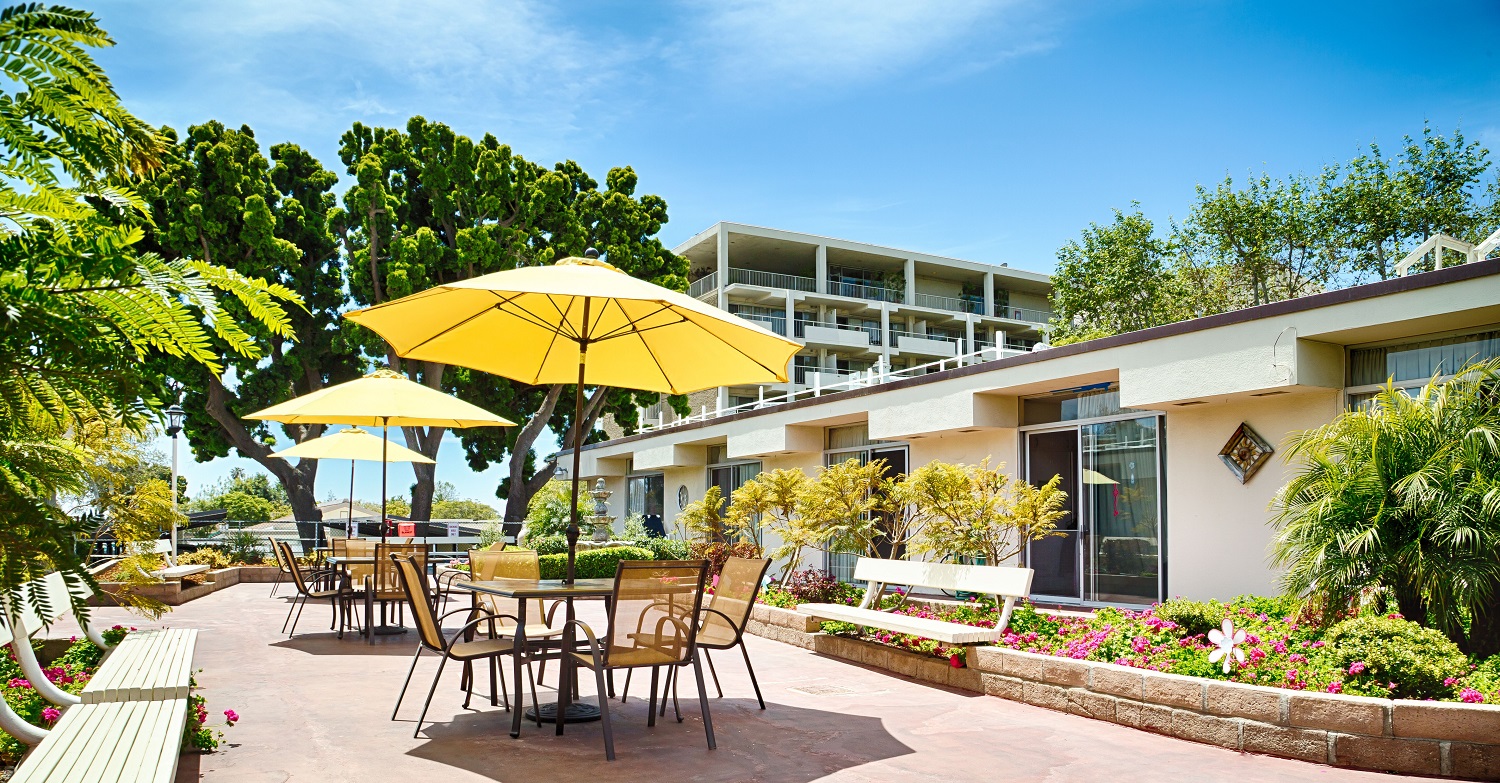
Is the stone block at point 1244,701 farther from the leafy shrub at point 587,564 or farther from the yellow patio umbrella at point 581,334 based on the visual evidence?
the leafy shrub at point 587,564

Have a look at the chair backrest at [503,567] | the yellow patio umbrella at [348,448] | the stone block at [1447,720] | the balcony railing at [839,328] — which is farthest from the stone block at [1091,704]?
the balcony railing at [839,328]

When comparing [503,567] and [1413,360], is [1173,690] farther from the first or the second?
[1413,360]

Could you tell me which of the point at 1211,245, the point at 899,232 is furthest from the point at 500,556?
the point at 899,232

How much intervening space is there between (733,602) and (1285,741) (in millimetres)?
3432

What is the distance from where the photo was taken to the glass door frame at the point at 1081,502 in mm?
12945

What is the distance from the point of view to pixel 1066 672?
737 centimetres

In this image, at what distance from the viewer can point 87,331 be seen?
162 cm

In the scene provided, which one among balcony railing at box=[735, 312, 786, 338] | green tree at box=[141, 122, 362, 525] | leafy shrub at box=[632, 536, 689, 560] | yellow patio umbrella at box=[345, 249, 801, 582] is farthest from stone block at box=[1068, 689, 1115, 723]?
balcony railing at box=[735, 312, 786, 338]

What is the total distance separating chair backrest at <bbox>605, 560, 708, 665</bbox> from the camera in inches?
232

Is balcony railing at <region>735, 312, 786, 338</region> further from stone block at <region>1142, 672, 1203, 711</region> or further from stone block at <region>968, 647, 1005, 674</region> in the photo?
stone block at <region>1142, 672, 1203, 711</region>

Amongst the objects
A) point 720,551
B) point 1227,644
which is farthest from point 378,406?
point 720,551

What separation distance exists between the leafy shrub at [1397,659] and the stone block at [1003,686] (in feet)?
7.37

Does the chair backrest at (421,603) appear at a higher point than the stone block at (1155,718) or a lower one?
higher

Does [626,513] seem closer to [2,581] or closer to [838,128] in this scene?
[838,128]
